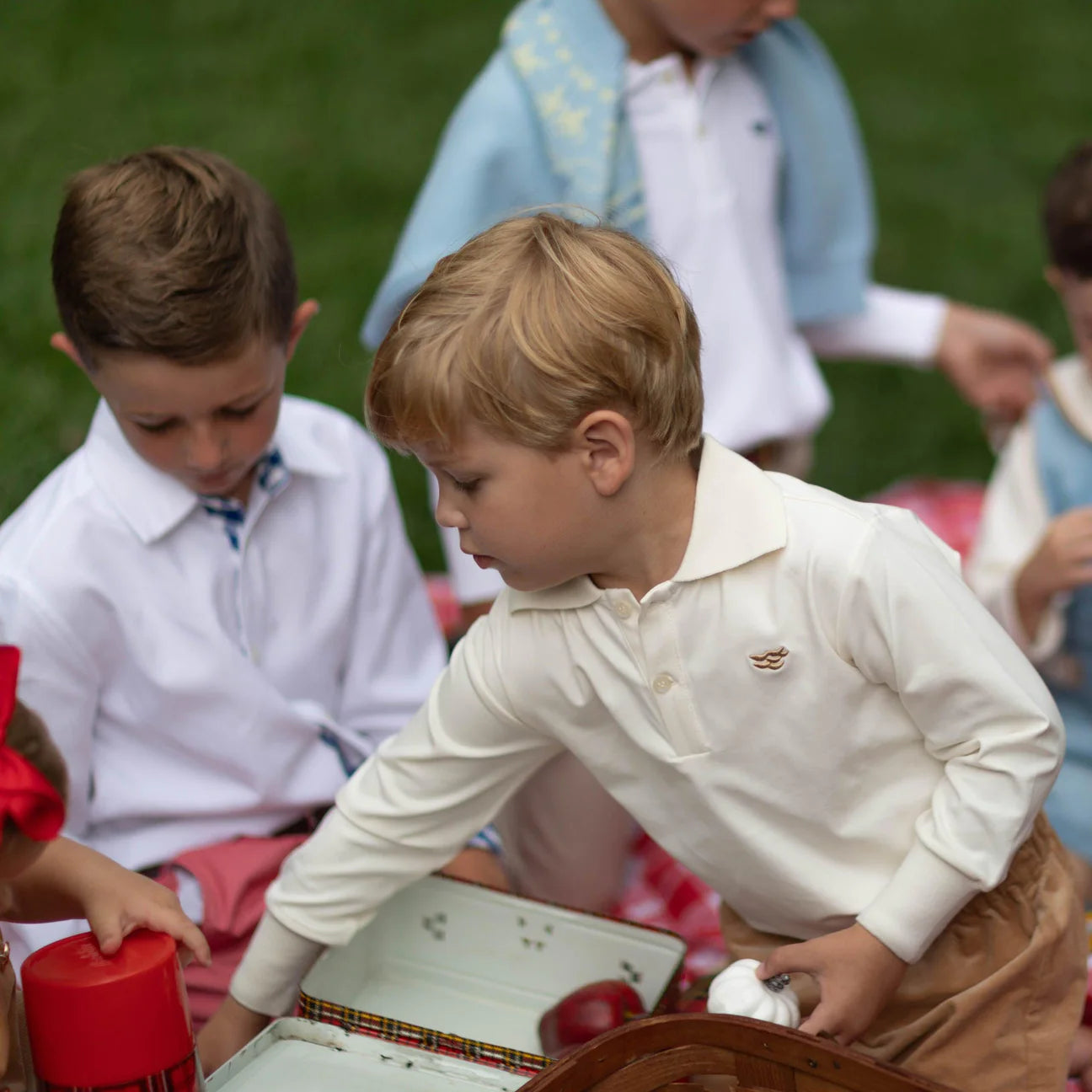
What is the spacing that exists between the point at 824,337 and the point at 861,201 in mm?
253

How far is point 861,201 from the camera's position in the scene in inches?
100

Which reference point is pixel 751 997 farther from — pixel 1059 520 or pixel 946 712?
pixel 1059 520

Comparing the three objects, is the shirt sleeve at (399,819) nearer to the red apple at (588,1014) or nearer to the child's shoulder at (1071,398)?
the red apple at (588,1014)

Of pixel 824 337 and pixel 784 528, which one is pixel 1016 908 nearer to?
pixel 784 528

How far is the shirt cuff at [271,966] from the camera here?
1714mm

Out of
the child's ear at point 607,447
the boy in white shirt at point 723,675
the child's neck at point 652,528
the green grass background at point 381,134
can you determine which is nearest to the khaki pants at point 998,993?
the boy in white shirt at point 723,675

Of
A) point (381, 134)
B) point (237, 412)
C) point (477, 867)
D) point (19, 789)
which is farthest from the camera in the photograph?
point (381, 134)

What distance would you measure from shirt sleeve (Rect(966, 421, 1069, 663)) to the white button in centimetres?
102

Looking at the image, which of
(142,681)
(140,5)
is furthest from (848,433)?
(140,5)

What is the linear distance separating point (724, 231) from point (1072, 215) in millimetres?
511

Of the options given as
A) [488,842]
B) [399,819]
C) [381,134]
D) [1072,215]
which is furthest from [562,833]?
[381,134]

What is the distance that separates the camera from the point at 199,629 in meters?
1.90

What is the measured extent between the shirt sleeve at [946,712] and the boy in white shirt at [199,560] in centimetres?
72

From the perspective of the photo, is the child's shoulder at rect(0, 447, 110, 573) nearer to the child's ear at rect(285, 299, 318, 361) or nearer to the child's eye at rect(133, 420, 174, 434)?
the child's eye at rect(133, 420, 174, 434)
